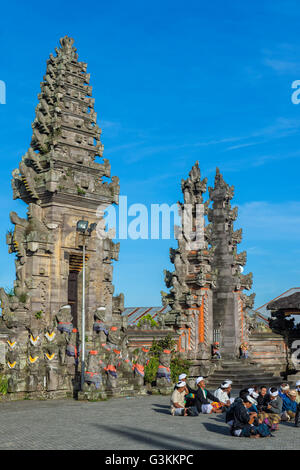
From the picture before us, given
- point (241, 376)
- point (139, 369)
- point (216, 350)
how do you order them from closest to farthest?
1. point (139, 369)
2. point (241, 376)
3. point (216, 350)

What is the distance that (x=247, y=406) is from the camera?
13328 millimetres

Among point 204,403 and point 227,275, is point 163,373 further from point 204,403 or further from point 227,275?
point 227,275

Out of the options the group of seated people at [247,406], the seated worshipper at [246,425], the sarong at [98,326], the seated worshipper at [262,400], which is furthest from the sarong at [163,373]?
the seated worshipper at [246,425]

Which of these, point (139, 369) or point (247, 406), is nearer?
point (247, 406)

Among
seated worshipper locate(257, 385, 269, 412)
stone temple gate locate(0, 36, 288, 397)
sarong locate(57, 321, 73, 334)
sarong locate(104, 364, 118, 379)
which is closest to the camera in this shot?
seated worshipper locate(257, 385, 269, 412)

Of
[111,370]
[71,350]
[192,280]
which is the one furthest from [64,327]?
[192,280]

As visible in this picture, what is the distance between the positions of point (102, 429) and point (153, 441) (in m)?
1.92

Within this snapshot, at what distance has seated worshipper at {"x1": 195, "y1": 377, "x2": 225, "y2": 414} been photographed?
55.3 feet

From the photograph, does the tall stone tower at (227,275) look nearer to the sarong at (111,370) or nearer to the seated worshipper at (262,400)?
the sarong at (111,370)

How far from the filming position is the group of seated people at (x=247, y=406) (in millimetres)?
12672

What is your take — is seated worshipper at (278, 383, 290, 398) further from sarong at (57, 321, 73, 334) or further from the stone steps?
sarong at (57, 321, 73, 334)

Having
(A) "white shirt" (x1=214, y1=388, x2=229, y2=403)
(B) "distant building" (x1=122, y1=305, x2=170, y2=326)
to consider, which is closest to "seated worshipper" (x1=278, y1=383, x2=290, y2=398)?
(A) "white shirt" (x1=214, y1=388, x2=229, y2=403)

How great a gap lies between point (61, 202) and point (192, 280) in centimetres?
810

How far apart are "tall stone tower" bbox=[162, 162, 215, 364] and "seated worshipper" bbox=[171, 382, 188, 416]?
385 inches
